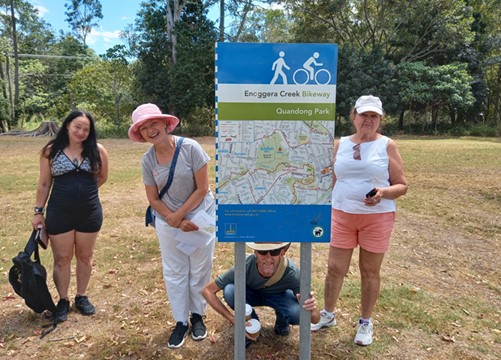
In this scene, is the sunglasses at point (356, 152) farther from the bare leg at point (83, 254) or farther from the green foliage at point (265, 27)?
the green foliage at point (265, 27)

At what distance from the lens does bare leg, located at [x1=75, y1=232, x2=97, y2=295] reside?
127 inches

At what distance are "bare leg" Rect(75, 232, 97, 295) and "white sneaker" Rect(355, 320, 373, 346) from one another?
2332 mm

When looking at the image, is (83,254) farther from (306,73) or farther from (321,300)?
(306,73)

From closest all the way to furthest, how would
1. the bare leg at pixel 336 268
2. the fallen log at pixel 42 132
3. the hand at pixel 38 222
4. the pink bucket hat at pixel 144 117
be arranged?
the pink bucket hat at pixel 144 117 < the bare leg at pixel 336 268 < the hand at pixel 38 222 < the fallen log at pixel 42 132

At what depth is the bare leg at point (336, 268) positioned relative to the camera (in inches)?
116

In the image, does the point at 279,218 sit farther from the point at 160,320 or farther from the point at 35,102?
the point at 35,102

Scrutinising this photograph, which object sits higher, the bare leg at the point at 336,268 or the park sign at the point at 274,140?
the park sign at the point at 274,140

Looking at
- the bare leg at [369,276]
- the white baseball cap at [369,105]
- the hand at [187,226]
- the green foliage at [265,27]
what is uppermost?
the green foliage at [265,27]

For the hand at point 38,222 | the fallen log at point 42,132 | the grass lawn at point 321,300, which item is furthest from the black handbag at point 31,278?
the fallen log at point 42,132

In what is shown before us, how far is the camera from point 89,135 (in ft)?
10.5

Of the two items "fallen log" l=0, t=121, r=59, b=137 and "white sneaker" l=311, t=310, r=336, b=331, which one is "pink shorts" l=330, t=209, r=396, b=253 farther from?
"fallen log" l=0, t=121, r=59, b=137

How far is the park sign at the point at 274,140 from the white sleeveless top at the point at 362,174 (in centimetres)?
57

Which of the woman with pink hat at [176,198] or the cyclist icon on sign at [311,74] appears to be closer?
the cyclist icon on sign at [311,74]

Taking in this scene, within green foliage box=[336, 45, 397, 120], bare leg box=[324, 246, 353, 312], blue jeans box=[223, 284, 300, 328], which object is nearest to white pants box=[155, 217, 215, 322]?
blue jeans box=[223, 284, 300, 328]
